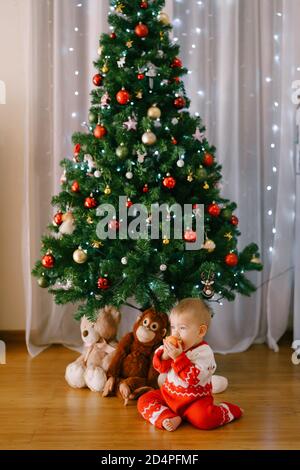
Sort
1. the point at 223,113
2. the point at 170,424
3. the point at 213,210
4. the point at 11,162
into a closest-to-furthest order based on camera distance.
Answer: the point at 170,424 → the point at 213,210 → the point at 223,113 → the point at 11,162

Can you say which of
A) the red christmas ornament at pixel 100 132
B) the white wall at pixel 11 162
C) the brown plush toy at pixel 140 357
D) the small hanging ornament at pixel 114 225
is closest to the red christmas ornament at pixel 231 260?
the brown plush toy at pixel 140 357

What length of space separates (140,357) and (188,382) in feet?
1.46

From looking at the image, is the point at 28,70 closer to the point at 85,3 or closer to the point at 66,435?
the point at 85,3

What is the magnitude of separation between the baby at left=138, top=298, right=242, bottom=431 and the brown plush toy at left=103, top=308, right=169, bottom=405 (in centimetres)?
27

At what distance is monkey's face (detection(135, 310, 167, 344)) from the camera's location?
9.05 ft

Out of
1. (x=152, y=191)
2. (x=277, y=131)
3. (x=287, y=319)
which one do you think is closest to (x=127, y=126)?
(x=152, y=191)

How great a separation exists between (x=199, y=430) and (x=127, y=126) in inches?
49.3

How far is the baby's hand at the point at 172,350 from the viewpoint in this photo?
2.40 meters

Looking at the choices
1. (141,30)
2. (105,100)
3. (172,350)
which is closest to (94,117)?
(105,100)

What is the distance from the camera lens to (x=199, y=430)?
2.34 metres

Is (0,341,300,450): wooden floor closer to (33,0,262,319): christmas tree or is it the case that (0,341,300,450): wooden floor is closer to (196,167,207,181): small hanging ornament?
(33,0,262,319): christmas tree

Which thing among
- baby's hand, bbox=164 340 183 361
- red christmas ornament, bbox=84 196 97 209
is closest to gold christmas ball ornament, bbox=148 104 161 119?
red christmas ornament, bbox=84 196 97 209

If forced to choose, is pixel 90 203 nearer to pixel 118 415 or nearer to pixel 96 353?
pixel 96 353

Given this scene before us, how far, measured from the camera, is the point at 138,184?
278 cm
